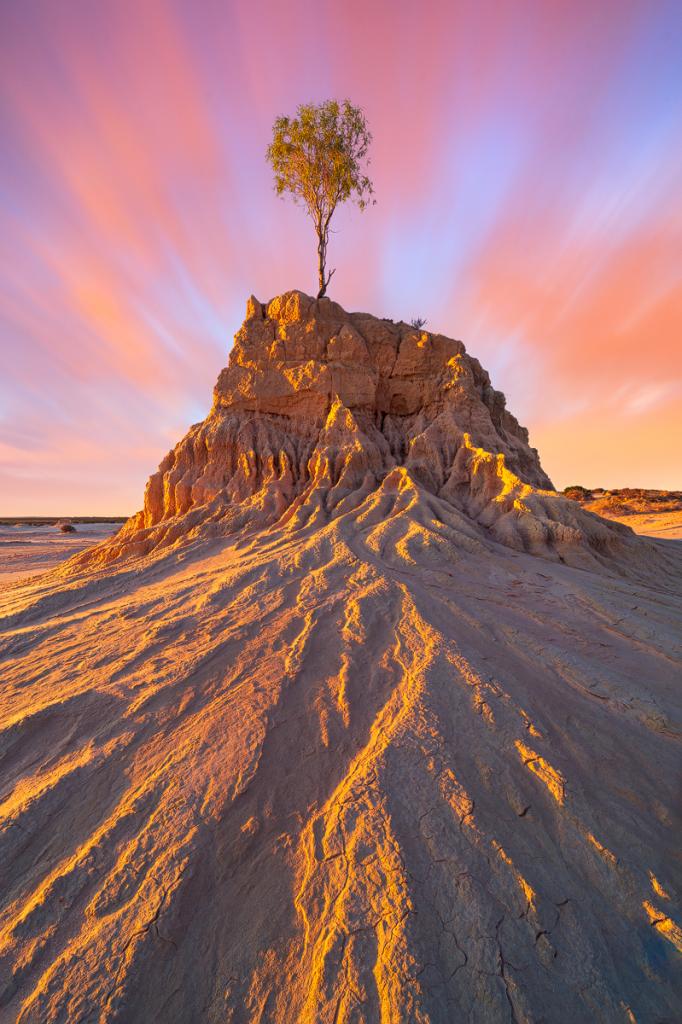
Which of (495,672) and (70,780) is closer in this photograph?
(70,780)

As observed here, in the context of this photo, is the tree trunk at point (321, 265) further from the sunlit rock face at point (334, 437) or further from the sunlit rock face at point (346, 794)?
the sunlit rock face at point (346, 794)

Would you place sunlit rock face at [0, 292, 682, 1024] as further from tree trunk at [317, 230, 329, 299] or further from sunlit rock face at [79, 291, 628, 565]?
tree trunk at [317, 230, 329, 299]

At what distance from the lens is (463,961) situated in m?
2.14

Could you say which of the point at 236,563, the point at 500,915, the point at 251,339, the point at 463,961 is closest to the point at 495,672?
the point at 500,915

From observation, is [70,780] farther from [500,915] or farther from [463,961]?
[500,915]

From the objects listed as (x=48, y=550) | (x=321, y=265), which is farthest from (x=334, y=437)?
(x=48, y=550)

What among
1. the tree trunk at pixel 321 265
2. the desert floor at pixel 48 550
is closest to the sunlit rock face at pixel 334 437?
the tree trunk at pixel 321 265

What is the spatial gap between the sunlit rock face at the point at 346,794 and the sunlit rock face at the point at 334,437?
2871 millimetres

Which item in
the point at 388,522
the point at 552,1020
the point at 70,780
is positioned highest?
the point at 388,522

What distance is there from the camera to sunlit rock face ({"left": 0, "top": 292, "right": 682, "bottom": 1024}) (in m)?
2.14

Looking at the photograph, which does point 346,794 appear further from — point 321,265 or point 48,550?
point 48,550

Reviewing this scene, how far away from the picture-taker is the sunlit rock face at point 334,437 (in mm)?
10531

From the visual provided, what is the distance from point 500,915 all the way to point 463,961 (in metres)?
0.36

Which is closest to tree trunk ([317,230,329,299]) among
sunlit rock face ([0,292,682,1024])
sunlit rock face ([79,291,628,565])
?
sunlit rock face ([79,291,628,565])
